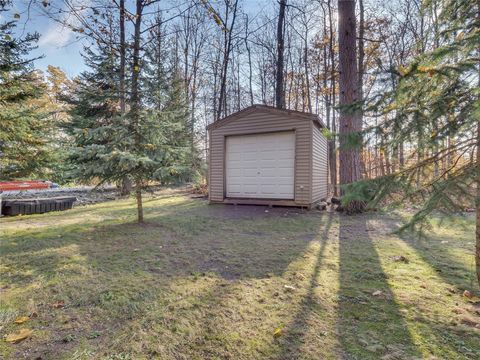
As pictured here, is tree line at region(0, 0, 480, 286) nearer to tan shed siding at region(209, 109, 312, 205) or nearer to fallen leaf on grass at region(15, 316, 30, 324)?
tan shed siding at region(209, 109, 312, 205)

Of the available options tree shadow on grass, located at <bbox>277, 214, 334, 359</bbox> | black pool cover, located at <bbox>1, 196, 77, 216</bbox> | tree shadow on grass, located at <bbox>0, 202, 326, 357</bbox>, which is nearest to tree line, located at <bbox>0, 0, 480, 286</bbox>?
tree shadow on grass, located at <bbox>277, 214, 334, 359</bbox>

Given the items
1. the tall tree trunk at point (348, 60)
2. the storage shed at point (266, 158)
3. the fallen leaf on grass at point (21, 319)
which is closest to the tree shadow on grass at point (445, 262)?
the tall tree trunk at point (348, 60)

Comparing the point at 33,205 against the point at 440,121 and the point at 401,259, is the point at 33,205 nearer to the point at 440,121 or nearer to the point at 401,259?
the point at 401,259

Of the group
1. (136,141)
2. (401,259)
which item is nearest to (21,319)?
(136,141)

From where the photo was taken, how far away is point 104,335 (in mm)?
1864

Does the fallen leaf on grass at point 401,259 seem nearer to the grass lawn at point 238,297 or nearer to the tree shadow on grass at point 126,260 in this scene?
the grass lawn at point 238,297

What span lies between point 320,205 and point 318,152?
1925 mm

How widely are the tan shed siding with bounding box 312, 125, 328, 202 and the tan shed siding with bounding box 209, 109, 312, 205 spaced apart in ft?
1.21

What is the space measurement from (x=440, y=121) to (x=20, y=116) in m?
9.56

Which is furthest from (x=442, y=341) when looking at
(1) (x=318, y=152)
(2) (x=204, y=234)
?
(1) (x=318, y=152)

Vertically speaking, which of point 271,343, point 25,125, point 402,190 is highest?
point 25,125

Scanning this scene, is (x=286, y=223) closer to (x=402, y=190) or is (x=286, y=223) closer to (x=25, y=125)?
(x=402, y=190)

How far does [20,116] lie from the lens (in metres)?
7.39

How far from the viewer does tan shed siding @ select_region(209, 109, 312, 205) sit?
7.78 m
